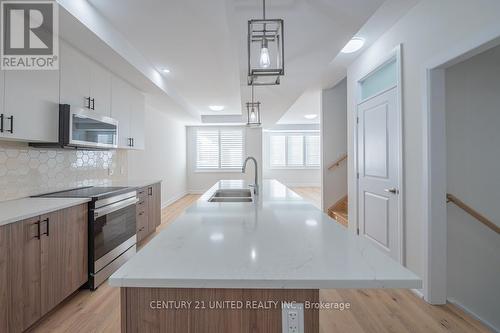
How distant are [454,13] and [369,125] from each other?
1343 mm

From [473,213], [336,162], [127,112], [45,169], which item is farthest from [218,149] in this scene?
[473,213]

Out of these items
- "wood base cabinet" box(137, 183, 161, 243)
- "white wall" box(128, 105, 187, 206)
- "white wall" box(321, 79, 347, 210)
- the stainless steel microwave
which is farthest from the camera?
"white wall" box(128, 105, 187, 206)

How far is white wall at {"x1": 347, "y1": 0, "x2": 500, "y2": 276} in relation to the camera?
1847mm

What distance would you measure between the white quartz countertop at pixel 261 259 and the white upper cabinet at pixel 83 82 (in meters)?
2.04

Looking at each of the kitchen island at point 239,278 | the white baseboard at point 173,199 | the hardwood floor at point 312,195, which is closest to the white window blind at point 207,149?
the white baseboard at point 173,199

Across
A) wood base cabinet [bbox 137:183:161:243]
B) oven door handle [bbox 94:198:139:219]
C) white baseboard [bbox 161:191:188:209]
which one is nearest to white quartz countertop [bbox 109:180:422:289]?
oven door handle [bbox 94:198:139:219]

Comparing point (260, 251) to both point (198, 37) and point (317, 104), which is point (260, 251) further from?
point (317, 104)

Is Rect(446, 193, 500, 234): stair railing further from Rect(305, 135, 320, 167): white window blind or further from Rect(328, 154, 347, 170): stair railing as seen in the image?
Rect(305, 135, 320, 167): white window blind

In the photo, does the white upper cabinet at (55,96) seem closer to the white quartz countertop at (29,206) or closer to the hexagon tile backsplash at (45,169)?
the hexagon tile backsplash at (45,169)

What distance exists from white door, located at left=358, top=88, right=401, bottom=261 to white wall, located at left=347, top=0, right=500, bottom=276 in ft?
0.56

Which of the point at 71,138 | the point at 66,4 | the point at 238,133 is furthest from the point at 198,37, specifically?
the point at 238,133

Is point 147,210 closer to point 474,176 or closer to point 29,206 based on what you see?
point 29,206

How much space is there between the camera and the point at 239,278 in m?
0.74

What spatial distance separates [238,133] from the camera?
863cm
